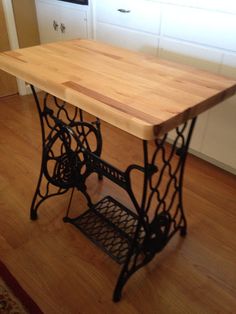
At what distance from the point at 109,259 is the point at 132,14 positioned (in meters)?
1.49

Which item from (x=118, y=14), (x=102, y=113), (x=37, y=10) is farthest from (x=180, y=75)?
(x=37, y=10)

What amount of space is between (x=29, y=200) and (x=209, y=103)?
45.8 inches

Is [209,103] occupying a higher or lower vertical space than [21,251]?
higher

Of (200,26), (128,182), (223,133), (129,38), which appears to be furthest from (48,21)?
(128,182)

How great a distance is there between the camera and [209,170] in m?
1.92

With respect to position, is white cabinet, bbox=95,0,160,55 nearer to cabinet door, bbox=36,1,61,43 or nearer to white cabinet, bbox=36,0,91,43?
white cabinet, bbox=36,0,91,43

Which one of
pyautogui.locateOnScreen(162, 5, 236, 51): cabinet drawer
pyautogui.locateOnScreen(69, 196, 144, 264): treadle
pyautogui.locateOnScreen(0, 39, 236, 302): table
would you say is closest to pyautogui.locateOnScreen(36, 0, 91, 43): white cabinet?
pyautogui.locateOnScreen(162, 5, 236, 51): cabinet drawer

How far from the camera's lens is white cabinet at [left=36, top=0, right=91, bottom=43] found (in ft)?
7.48

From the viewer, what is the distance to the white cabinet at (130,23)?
1793mm

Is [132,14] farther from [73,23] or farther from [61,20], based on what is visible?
[61,20]

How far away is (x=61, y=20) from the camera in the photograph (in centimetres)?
247

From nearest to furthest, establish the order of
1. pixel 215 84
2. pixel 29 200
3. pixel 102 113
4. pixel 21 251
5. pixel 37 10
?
pixel 102 113, pixel 215 84, pixel 21 251, pixel 29 200, pixel 37 10

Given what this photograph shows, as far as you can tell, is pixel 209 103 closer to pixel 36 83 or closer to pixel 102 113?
pixel 102 113

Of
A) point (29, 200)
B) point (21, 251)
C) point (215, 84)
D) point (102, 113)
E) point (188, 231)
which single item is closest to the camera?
point (102, 113)
